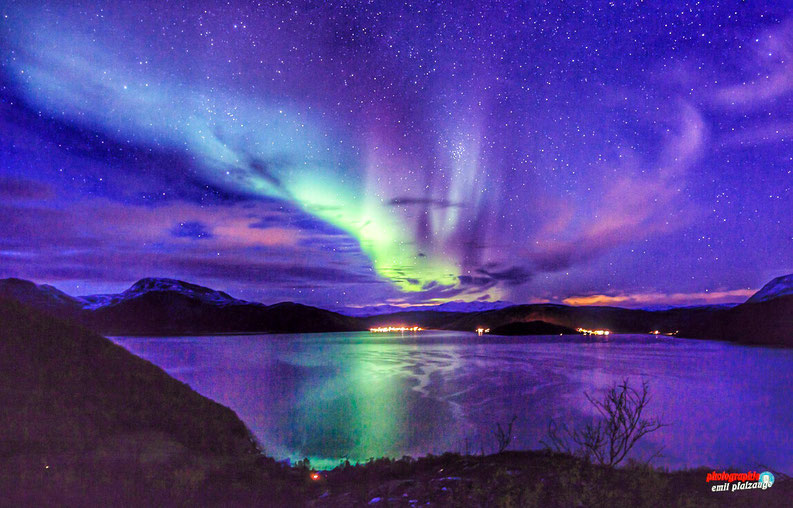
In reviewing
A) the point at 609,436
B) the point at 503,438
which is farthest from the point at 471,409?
the point at 609,436

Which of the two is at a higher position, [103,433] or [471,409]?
[103,433]

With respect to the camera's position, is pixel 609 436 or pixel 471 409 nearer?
pixel 609 436

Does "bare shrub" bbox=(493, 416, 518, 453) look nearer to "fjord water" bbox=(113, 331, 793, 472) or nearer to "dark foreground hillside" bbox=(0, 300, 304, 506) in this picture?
"fjord water" bbox=(113, 331, 793, 472)

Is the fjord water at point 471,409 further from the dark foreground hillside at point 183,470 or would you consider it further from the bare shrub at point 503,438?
the dark foreground hillside at point 183,470

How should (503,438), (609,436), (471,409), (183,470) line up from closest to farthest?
(183,470), (609,436), (503,438), (471,409)

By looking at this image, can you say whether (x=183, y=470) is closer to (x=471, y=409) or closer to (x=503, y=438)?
(x=503, y=438)

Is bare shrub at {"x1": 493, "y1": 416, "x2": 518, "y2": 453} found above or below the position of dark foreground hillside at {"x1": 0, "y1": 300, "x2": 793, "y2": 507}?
below

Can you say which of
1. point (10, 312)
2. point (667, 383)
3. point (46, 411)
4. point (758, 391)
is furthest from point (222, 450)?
point (758, 391)

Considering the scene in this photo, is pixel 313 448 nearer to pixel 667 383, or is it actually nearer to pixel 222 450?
Answer: pixel 222 450

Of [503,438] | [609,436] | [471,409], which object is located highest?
[609,436]

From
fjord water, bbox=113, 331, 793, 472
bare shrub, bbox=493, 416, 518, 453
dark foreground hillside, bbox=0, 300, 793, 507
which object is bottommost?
fjord water, bbox=113, 331, 793, 472

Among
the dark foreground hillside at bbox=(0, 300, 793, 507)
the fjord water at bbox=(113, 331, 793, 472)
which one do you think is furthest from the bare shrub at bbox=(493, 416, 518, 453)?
the fjord water at bbox=(113, 331, 793, 472)

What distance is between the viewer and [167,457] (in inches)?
421

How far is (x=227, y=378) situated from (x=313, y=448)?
35893 mm
